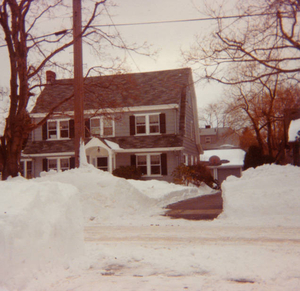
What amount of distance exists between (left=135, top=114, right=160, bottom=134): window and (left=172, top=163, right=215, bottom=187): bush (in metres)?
3.63

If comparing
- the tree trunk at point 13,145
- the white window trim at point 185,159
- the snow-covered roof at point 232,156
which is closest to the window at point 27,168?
the white window trim at point 185,159

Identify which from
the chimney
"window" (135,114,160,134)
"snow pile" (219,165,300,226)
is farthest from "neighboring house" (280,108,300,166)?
the chimney

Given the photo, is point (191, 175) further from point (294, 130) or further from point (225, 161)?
point (225, 161)

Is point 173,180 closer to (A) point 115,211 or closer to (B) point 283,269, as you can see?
(A) point 115,211

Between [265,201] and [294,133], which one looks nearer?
[265,201]

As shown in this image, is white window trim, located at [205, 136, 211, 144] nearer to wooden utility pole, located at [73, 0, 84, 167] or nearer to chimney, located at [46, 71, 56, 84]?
chimney, located at [46, 71, 56, 84]

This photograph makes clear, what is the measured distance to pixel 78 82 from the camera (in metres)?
13.1

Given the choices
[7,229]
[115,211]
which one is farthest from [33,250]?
[115,211]

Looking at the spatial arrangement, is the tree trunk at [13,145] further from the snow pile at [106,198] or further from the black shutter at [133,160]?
the black shutter at [133,160]

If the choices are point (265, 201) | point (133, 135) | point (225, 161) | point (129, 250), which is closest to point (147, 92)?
point (133, 135)

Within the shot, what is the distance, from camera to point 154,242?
7.36m

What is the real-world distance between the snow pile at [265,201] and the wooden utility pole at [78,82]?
17.2 ft

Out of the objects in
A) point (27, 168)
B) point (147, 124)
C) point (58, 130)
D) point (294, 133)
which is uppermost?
point (147, 124)

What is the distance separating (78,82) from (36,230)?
8.85 meters
